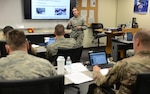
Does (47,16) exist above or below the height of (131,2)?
below

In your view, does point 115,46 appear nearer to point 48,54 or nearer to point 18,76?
point 48,54

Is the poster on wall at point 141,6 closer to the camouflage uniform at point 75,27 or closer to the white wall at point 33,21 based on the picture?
the white wall at point 33,21

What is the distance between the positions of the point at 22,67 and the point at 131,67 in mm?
867

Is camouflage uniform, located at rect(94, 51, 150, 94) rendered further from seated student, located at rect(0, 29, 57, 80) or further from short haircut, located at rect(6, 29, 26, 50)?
short haircut, located at rect(6, 29, 26, 50)

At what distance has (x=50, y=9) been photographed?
627cm

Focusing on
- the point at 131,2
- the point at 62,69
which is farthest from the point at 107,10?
Result: the point at 62,69

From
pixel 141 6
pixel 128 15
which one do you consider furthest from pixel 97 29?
pixel 141 6

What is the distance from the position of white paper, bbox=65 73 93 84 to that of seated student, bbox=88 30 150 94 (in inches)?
11.1

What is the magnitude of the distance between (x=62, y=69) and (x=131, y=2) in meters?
5.70

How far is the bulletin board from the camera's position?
22.9ft

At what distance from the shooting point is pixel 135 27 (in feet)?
21.6

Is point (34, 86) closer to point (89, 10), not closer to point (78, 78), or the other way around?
point (78, 78)

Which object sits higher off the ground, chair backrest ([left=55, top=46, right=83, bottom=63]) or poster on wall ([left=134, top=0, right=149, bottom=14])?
poster on wall ([left=134, top=0, right=149, bottom=14])

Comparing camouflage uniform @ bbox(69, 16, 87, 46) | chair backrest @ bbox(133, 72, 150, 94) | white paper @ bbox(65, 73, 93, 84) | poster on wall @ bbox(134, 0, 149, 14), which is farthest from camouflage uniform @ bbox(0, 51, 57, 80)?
poster on wall @ bbox(134, 0, 149, 14)
